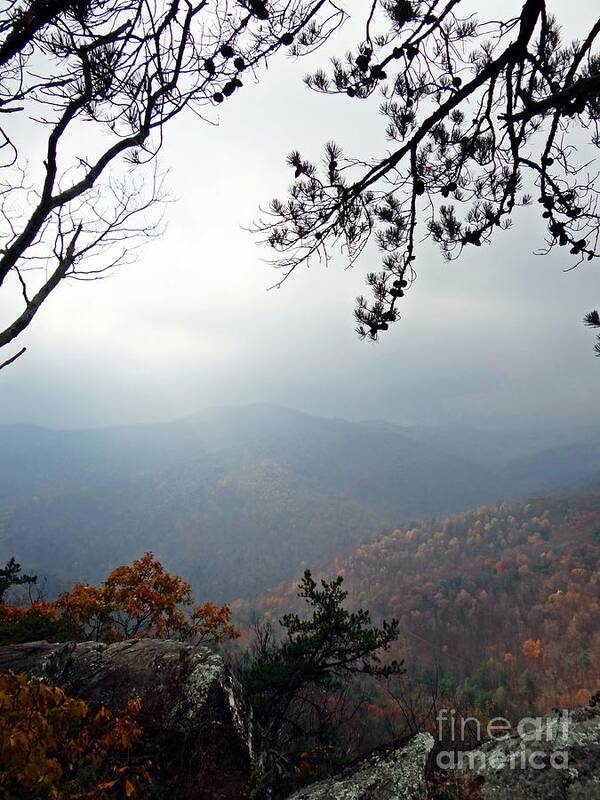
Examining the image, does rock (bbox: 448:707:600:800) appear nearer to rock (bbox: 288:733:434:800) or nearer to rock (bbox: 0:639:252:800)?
rock (bbox: 288:733:434:800)

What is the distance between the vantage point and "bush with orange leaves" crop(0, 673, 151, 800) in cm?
285

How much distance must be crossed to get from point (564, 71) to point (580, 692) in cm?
7047

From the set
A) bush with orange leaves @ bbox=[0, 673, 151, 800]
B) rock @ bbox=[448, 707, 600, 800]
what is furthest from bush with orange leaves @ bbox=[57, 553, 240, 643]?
rock @ bbox=[448, 707, 600, 800]

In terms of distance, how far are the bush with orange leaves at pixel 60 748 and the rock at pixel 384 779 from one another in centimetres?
159

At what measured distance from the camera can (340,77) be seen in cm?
385

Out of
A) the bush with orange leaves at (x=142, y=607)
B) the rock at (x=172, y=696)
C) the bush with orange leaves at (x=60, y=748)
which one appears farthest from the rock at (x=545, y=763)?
the bush with orange leaves at (x=142, y=607)

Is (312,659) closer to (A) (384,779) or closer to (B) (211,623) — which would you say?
(B) (211,623)

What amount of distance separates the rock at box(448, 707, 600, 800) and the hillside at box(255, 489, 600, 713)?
136 ft

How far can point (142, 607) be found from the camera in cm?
1054

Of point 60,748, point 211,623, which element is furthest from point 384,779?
point 211,623

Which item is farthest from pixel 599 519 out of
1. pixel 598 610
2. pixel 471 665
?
pixel 471 665

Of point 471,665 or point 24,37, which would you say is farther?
point 471,665

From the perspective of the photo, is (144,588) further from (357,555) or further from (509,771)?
(357,555)

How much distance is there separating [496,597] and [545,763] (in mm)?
103277
